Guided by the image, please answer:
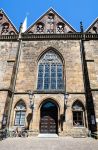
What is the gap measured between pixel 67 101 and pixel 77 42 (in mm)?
6277

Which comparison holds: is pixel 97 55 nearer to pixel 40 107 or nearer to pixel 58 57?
pixel 58 57

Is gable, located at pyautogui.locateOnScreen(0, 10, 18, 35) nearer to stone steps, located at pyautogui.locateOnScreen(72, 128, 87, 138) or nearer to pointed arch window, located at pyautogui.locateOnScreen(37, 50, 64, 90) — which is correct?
pointed arch window, located at pyautogui.locateOnScreen(37, 50, 64, 90)

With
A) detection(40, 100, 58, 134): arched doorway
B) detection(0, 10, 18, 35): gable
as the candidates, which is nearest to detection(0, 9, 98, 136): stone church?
detection(40, 100, 58, 134): arched doorway

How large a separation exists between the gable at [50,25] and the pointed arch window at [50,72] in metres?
2.74

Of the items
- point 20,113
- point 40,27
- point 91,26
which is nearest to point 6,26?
point 40,27

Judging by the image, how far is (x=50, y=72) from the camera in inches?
616

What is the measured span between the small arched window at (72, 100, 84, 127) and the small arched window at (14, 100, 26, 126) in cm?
405

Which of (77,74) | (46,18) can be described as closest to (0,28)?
(46,18)

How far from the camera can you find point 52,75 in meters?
15.5

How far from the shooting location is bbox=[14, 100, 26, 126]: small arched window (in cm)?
1348

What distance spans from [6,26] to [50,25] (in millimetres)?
4793

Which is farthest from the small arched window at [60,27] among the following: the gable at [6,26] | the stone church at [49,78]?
the gable at [6,26]

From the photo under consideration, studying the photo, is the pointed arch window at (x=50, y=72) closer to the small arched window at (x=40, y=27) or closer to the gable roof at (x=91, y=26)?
the small arched window at (x=40, y=27)

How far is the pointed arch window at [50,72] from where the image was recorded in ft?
48.9
